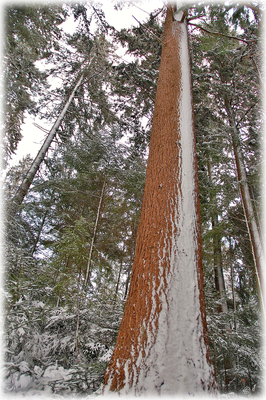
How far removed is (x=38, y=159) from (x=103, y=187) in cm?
303

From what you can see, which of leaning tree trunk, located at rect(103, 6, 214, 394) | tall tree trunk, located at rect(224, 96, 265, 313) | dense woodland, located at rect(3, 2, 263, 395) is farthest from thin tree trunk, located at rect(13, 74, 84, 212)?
tall tree trunk, located at rect(224, 96, 265, 313)

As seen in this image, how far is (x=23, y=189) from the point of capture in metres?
7.27

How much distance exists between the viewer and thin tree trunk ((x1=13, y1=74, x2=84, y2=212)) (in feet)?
23.2

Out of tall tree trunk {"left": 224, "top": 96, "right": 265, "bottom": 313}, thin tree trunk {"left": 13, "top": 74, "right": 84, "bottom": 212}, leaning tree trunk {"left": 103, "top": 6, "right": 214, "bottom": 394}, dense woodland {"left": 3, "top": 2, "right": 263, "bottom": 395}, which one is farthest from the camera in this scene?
thin tree trunk {"left": 13, "top": 74, "right": 84, "bottom": 212}

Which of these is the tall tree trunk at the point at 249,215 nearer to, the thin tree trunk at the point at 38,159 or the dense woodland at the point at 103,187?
the dense woodland at the point at 103,187

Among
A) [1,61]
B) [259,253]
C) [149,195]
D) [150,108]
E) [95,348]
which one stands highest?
[150,108]

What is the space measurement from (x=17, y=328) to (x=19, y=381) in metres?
0.77

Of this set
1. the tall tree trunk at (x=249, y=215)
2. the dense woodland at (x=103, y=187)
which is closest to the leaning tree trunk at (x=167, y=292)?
the dense woodland at (x=103, y=187)

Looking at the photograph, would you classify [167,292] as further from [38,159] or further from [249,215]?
[38,159]

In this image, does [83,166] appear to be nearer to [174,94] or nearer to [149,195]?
[174,94]

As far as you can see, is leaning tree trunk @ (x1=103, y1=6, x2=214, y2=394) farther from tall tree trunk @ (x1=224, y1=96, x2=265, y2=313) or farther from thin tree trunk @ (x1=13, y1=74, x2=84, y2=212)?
thin tree trunk @ (x1=13, y1=74, x2=84, y2=212)

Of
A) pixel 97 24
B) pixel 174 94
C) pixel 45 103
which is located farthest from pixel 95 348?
pixel 45 103

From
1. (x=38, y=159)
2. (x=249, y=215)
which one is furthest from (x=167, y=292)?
(x=38, y=159)

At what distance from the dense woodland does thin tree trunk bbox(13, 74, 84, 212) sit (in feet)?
0.95
